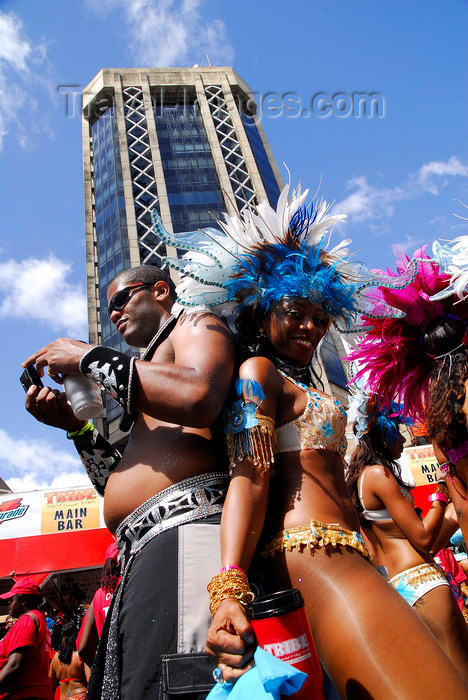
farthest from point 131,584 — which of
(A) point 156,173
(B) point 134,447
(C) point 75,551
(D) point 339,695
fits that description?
(A) point 156,173

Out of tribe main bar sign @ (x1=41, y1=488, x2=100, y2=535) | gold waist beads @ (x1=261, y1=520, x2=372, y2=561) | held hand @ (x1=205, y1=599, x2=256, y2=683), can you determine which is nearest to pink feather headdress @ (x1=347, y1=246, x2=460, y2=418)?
gold waist beads @ (x1=261, y1=520, x2=372, y2=561)

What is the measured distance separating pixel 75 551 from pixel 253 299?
32.7ft

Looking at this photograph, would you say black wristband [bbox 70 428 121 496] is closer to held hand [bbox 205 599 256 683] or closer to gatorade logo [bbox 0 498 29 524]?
held hand [bbox 205 599 256 683]

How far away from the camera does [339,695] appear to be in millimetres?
1252

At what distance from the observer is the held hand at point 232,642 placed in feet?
3.58

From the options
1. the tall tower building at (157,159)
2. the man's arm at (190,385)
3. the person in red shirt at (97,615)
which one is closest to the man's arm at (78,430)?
the man's arm at (190,385)

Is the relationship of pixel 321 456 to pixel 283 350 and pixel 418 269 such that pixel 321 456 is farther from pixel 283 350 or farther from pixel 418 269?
pixel 418 269

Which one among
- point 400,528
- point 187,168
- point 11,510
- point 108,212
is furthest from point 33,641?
point 187,168

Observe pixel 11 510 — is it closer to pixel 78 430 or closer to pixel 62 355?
pixel 78 430

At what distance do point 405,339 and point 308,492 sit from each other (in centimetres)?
115

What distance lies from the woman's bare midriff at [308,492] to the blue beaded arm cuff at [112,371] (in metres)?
0.59

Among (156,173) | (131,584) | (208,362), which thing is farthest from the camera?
(156,173)

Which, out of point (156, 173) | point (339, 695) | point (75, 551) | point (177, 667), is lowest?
point (339, 695)

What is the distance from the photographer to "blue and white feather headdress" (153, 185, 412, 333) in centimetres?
197
